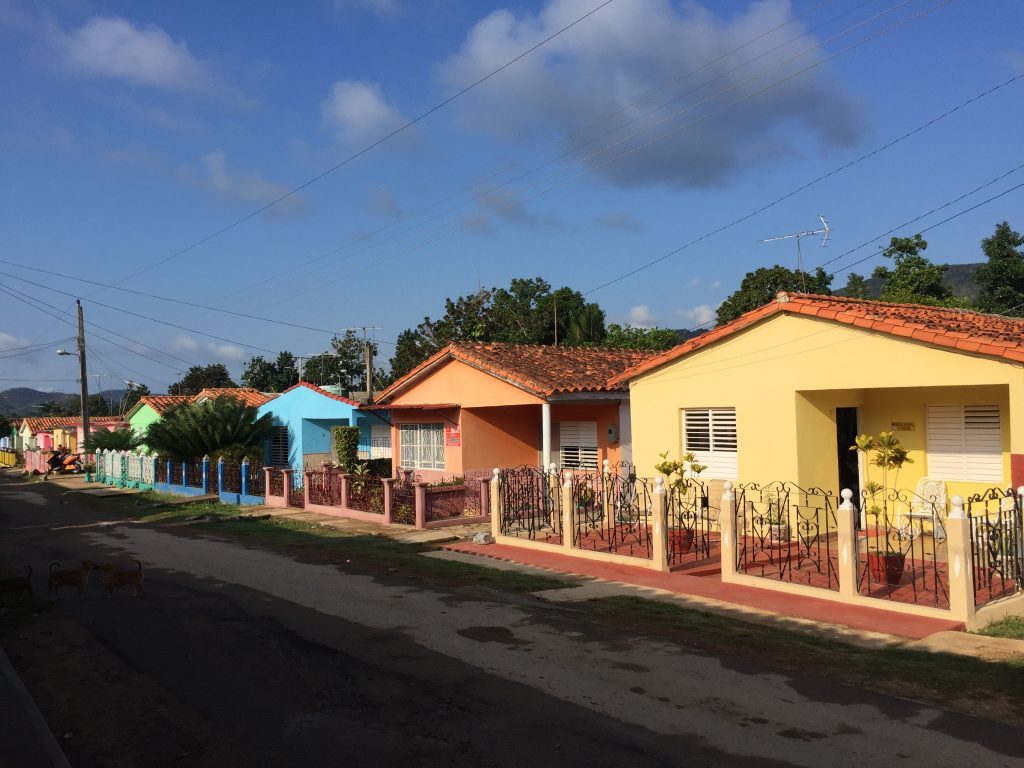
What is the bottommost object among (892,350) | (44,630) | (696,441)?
(44,630)

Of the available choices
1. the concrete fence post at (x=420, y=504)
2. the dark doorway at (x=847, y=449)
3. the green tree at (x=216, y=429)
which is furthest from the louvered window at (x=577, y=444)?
the green tree at (x=216, y=429)

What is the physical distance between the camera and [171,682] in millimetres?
7289

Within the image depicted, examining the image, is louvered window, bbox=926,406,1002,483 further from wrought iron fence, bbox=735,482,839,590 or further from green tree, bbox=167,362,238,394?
green tree, bbox=167,362,238,394

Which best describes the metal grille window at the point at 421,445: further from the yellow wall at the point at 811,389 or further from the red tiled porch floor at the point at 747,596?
the yellow wall at the point at 811,389

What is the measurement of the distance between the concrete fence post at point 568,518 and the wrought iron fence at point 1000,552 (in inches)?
232

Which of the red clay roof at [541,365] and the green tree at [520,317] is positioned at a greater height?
the green tree at [520,317]

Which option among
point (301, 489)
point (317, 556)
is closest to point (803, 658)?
point (317, 556)

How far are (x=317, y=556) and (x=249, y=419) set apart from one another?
51.6ft

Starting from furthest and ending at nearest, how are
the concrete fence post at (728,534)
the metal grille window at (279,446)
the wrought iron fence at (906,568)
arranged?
Answer: the metal grille window at (279,446), the concrete fence post at (728,534), the wrought iron fence at (906,568)

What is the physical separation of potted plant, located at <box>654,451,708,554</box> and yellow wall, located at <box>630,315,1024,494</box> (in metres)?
0.67

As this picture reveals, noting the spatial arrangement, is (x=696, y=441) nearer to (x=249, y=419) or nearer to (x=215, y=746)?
(x=215, y=746)

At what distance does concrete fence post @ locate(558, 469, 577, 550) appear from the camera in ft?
44.4

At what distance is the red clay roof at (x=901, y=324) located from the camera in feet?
35.9

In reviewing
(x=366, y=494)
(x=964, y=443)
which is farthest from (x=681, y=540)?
(x=366, y=494)
